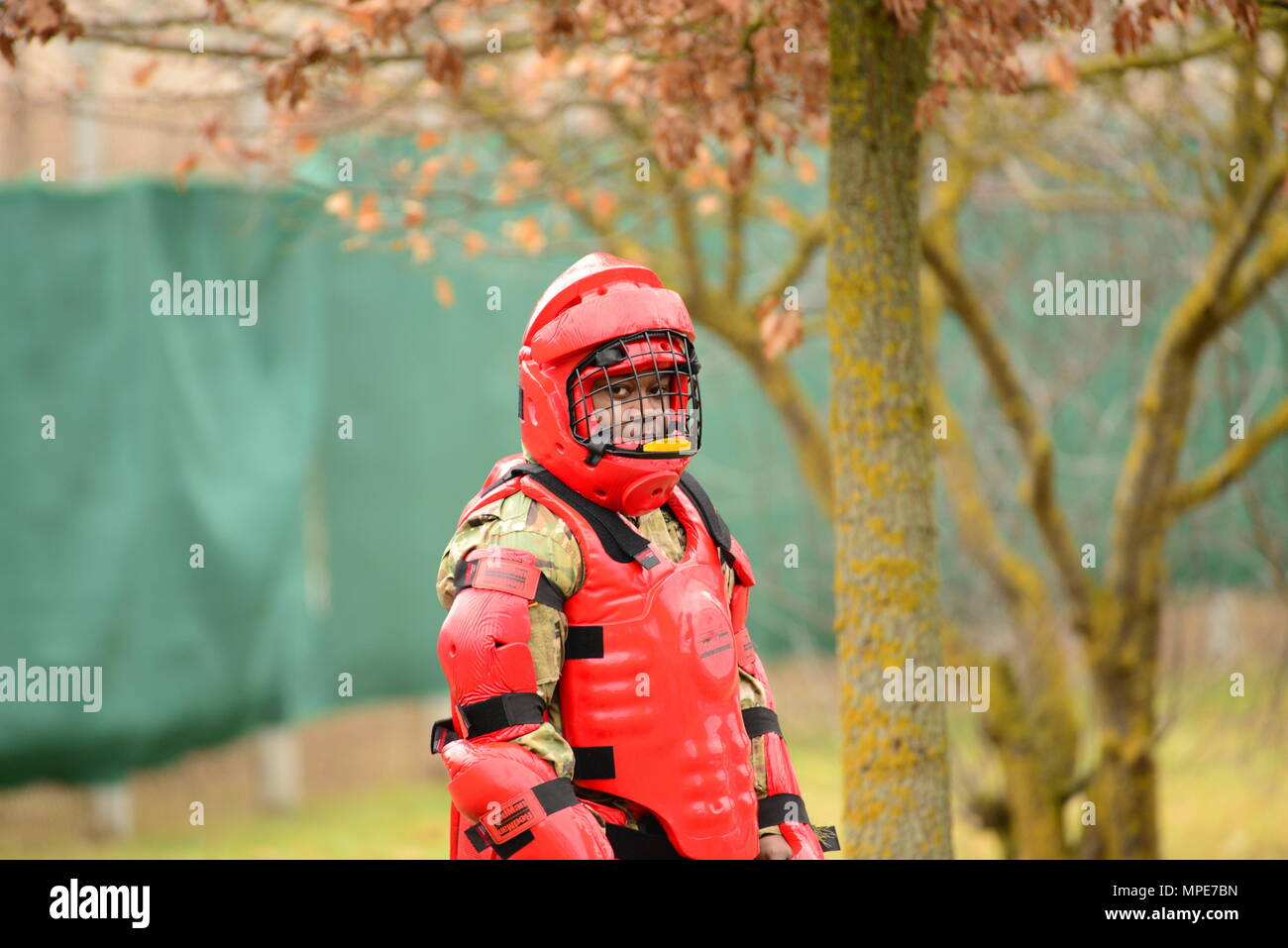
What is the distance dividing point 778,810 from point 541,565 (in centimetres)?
77

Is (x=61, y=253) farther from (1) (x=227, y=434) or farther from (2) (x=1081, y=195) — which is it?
(2) (x=1081, y=195)

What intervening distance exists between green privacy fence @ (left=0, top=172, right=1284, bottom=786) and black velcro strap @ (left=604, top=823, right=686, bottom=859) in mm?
4141

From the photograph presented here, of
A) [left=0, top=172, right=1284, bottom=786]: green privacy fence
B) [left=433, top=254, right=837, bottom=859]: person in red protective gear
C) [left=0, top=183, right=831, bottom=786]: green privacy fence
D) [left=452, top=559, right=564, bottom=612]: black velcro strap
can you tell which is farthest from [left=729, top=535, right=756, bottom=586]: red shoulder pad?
[left=0, top=172, right=1284, bottom=786]: green privacy fence

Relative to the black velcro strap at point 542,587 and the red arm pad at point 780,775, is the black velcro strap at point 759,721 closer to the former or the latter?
the red arm pad at point 780,775

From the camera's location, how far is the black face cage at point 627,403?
2760 mm

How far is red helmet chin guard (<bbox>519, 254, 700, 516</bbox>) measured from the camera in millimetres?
2760

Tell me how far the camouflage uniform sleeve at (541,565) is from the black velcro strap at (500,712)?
0.11 ft

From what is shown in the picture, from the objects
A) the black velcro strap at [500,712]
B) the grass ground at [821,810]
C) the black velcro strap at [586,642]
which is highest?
the black velcro strap at [586,642]

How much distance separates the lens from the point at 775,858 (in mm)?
2859

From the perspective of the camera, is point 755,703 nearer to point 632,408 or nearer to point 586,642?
point 586,642

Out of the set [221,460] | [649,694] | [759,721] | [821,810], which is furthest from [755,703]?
[221,460]

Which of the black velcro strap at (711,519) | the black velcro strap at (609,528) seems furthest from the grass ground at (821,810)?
the black velcro strap at (609,528)

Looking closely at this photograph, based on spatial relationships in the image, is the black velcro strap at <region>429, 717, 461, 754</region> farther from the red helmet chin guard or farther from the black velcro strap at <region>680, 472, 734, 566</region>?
the black velcro strap at <region>680, 472, 734, 566</region>

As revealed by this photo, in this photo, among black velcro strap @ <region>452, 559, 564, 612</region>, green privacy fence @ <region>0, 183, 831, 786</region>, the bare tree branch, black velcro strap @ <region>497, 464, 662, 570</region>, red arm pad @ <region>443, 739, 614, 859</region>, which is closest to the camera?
red arm pad @ <region>443, 739, 614, 859</region>
